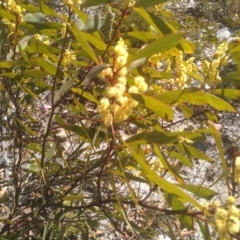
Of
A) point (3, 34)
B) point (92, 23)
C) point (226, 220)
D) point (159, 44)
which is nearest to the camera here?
point (226, 220)

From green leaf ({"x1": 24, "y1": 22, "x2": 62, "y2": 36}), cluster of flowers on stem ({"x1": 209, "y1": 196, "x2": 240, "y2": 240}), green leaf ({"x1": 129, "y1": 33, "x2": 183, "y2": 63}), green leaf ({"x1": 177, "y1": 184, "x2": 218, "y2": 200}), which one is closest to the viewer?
cluster of flowers on stem ({"x1": 209, "y1": 196, "x2": 240, "y2": 240})

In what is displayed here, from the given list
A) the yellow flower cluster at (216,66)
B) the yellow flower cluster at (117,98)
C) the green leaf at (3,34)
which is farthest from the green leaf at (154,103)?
the green leaf at (3,34)

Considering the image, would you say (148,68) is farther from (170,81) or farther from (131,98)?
(131,98)

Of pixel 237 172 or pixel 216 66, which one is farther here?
pixel 216 66

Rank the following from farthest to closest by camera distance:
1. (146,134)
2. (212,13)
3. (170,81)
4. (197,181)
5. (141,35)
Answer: (212,13) → (197,181) → (170,81) → (141,35) → (146,134)

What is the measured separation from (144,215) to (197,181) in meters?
0.77

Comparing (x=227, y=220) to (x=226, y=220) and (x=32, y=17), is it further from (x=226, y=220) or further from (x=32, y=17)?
(x=32, y=17)

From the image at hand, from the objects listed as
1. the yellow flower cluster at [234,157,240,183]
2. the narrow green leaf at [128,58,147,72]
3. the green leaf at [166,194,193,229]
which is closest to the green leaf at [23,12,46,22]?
the narrow green leaf at [128,58,147,72]

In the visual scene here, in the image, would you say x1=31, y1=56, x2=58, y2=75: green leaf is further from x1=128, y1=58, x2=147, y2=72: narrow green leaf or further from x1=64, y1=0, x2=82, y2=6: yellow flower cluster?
x1=128, y1=58, x2=147, y2=72: narrow green leaf

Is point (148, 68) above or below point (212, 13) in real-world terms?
above

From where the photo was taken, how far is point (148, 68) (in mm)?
1330

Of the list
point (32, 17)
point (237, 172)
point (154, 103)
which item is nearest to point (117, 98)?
point (154, 103)

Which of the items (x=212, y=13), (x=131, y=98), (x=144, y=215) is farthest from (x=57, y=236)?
(x=212, y=13)

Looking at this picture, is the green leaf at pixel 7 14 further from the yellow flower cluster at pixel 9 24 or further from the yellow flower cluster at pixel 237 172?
the yellow flower cluster at pixel 237 172
